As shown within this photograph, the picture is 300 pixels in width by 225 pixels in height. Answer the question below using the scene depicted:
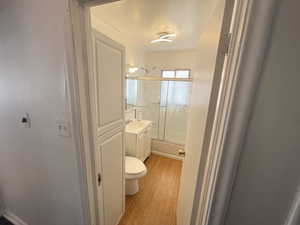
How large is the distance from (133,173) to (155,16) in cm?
219

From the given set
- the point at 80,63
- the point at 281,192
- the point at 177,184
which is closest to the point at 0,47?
the point at 80,63

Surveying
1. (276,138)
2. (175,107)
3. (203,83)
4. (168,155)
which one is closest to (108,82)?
(203,83)

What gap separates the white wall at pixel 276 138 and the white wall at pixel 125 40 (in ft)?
6.03

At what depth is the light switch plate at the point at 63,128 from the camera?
83 cm

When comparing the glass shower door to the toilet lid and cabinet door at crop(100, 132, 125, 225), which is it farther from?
cabinet door at crop(100, 132, 125, 225)

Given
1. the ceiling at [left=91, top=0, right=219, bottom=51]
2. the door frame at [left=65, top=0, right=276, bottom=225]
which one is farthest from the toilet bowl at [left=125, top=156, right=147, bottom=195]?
the ceiling at [left=91, top=0, right=219, bottom=51]

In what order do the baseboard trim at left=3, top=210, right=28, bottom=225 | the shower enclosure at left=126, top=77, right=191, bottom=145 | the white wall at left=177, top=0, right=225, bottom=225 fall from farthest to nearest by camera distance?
1. the shower enclosure at left=126, top=77, right=191, bottom=145
2. the baseboard trim at left=3, top=210, right=28, bottom=225
3. the white wall at left=177, top=0, right=225, bottom=225

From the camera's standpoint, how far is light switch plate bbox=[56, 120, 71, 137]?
0.83m

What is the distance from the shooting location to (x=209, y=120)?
0.61 metres

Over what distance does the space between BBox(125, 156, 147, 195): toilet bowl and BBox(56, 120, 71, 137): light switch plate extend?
1109mm

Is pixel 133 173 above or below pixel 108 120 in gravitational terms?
below

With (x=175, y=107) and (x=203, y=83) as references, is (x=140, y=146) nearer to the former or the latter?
(x=175, y=107)

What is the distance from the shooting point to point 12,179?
128cm

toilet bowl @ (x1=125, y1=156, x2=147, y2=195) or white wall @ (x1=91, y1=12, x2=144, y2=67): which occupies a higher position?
white wall @ (x1=91, y1=12, x2=144, y2=67)
